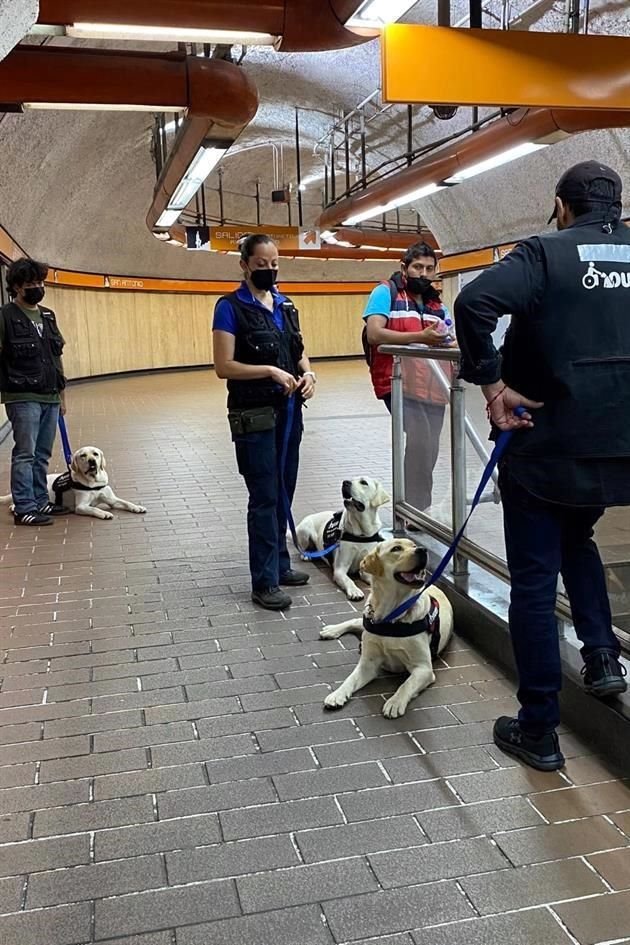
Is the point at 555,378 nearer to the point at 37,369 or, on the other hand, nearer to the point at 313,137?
the point at 37,369

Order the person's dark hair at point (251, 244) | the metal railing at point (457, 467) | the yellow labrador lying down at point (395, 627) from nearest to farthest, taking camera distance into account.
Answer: the yellow labrador lying down at point (395, 627) → the metal railing at point (457, 467) → the person's dark hair at point (251, 244)

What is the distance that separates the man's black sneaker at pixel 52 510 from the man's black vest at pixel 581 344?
16.9 ft

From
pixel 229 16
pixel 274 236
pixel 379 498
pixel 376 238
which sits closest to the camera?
pixel 379 498

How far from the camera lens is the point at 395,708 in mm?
3078

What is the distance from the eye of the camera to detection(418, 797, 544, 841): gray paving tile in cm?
237

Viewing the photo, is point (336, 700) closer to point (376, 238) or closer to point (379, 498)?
point (379, 498)

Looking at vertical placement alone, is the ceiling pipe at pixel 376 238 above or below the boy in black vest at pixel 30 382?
above

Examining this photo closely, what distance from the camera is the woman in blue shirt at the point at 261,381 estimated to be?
4066 mm

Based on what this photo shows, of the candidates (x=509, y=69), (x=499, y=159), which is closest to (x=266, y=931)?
(x=509, y=69)

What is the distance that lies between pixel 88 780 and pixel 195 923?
83 centimetres

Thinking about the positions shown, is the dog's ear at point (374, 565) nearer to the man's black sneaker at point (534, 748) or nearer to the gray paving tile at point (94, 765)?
the man's black sneaker at point (534, 748)

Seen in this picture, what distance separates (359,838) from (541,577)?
94 centimetres

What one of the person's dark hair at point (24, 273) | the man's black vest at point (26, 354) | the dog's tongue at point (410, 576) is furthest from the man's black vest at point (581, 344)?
the man's black vest at point (26, 354)

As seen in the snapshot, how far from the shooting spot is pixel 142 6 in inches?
184
